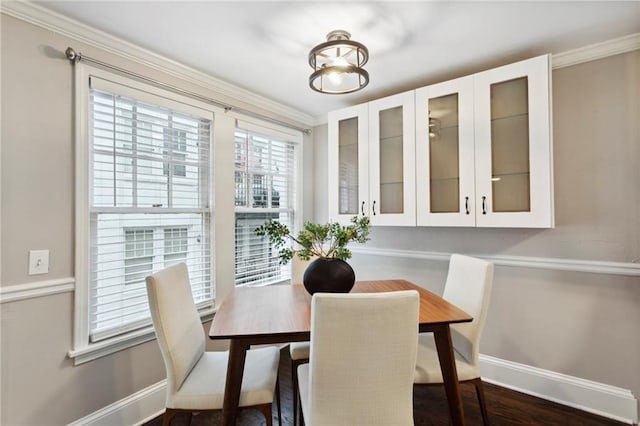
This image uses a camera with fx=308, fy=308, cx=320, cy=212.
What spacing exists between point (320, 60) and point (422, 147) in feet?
3.31

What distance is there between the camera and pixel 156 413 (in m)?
2.04

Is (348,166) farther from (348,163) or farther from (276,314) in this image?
(276,314)

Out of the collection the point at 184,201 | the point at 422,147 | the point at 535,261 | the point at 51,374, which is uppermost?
the point at 422,147

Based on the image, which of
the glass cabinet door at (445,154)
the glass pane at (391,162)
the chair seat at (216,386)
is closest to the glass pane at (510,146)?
the glass cabinet door at (445,154)

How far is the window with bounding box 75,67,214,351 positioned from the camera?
1776 mm

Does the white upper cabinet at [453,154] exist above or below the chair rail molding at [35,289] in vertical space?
above

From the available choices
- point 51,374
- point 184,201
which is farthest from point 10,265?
point 184,201

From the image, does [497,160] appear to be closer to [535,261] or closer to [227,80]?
[535,261]

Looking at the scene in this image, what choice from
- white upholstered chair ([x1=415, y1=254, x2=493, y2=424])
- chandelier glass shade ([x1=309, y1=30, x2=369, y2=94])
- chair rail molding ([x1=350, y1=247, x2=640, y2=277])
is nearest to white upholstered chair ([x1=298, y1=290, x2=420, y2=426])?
white upholstered chair ([x1=415, y1=254, x2=493, y2=424])

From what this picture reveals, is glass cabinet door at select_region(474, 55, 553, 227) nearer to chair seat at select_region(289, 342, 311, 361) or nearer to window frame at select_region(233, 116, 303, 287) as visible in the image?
chair seat at select_region(289, 342, 311, 361)

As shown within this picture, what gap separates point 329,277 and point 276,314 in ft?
1.14

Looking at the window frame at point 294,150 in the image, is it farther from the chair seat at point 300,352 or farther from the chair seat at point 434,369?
the chair seat at point 434,369

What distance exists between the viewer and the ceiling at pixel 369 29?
62.2 inches

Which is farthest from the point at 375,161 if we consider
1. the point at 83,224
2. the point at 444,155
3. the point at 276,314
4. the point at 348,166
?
the point at 83,224
